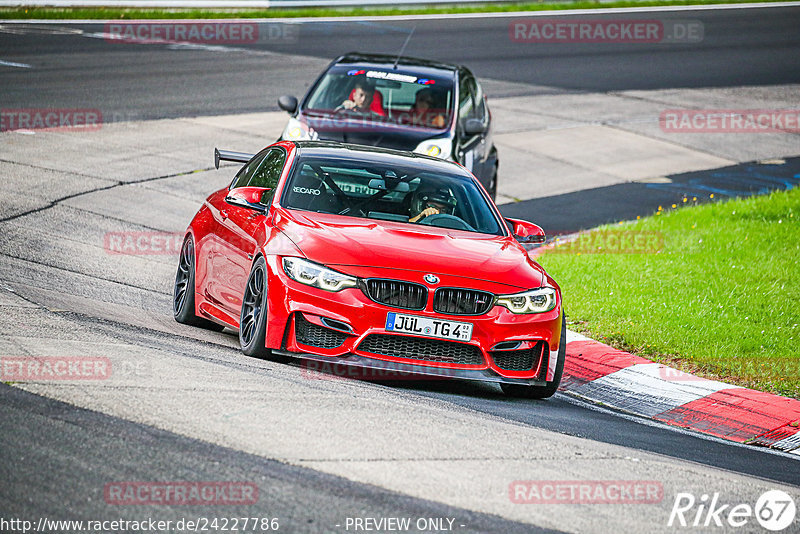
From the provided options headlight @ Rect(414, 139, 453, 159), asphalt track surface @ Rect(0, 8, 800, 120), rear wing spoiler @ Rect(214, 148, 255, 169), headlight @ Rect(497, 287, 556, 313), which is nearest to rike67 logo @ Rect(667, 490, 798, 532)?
headlight @ Rect(497, 287, 556, 313)

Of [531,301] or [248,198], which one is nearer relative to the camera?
[531,301]

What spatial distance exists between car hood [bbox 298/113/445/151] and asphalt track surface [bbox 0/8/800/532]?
8.96 ft

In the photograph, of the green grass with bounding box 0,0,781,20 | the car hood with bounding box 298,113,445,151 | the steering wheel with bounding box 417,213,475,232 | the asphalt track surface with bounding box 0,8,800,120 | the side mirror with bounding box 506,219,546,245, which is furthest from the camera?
the green grass with bounding box 0,0,781,20

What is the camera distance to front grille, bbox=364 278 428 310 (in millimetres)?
7234

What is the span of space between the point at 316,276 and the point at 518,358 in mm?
1412

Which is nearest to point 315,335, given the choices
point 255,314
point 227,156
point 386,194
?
point 255,314

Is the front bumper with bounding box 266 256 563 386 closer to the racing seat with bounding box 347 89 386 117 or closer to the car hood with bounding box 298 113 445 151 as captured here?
the car hood with bounding box 298 113 445 151

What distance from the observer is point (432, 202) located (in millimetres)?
8711

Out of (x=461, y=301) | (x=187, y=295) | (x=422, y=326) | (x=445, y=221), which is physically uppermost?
(x=445, y=221)

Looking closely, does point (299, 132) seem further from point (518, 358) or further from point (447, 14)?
point (447, 14)

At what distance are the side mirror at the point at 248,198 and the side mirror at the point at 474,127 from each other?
5.41 meters

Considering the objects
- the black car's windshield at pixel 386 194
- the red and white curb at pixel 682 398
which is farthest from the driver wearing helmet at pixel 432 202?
the red and white curb at pixel 682 398

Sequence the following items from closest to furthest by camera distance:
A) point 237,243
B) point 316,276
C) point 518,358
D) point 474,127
→ point 316,276, point 518,358, point 237,243, point 474,127

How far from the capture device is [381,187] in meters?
8.66
